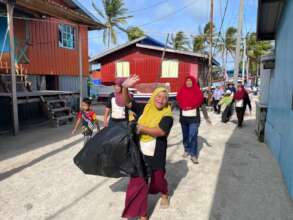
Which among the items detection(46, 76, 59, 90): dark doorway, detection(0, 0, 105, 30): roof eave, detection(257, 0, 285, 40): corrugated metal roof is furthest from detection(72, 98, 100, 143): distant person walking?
detection(46, 76, 59, 90): dark doorway

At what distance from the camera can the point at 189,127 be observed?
16.6 feet

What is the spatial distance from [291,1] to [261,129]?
3636 millimetres

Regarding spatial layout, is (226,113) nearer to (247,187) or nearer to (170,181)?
(247,187)

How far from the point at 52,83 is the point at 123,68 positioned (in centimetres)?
760

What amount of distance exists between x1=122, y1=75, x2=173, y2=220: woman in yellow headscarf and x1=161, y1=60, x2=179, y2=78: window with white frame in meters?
16.4

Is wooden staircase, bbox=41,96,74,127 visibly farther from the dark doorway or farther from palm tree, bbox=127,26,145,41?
palm tree, bbox=127,26,145,41

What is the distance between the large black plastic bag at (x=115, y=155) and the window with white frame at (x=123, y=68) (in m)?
17.6

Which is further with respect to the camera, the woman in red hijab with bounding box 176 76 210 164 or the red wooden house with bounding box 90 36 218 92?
the red wooden house with bounding box 90 36 218 92

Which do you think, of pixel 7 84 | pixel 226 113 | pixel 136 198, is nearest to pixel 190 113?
pixel 136 198

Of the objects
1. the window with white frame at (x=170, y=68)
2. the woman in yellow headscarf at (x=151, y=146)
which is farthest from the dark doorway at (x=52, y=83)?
the woman in yellow headscarf at (x=151, y=146)

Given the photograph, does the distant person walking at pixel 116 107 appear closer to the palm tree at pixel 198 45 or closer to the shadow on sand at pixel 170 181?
the shadow on sand at pixel 170 181

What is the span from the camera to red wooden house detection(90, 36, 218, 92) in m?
18.9

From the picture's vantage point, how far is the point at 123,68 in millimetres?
20109

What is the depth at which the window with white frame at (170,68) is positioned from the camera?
18.9 m
